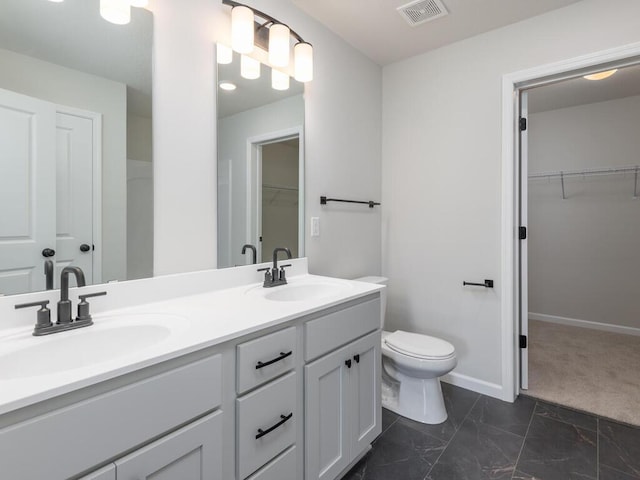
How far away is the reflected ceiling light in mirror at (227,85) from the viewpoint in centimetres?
159

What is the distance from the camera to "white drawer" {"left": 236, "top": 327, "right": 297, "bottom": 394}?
40.3 inches

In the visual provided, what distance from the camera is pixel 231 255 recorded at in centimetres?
165

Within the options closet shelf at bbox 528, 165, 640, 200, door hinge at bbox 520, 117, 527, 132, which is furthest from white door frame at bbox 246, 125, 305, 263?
closet shelf at bbox 528, 165, 640, 200

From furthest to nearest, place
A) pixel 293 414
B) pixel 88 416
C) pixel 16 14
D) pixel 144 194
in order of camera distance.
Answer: pixel 144 194 → pixel 293 414 → pixel 16 14 → pixel 88 416

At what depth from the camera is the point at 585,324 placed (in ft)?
11.7

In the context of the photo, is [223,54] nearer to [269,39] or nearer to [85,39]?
[269,39]

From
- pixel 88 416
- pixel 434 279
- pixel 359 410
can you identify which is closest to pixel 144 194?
pixel 88 416

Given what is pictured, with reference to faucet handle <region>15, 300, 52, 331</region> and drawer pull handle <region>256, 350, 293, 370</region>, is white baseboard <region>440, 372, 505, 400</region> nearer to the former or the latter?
drawer pull handle <region>256, 350, 293, 370</region>

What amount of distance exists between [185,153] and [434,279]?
1848 millimetres

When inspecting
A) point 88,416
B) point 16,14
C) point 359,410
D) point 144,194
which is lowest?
point 359,410

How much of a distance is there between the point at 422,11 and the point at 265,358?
205 cm

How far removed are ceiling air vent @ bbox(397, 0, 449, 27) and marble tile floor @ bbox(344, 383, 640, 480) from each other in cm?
235

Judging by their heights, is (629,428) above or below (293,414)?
below

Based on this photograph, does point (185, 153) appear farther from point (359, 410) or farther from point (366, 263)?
point (366, 263)
